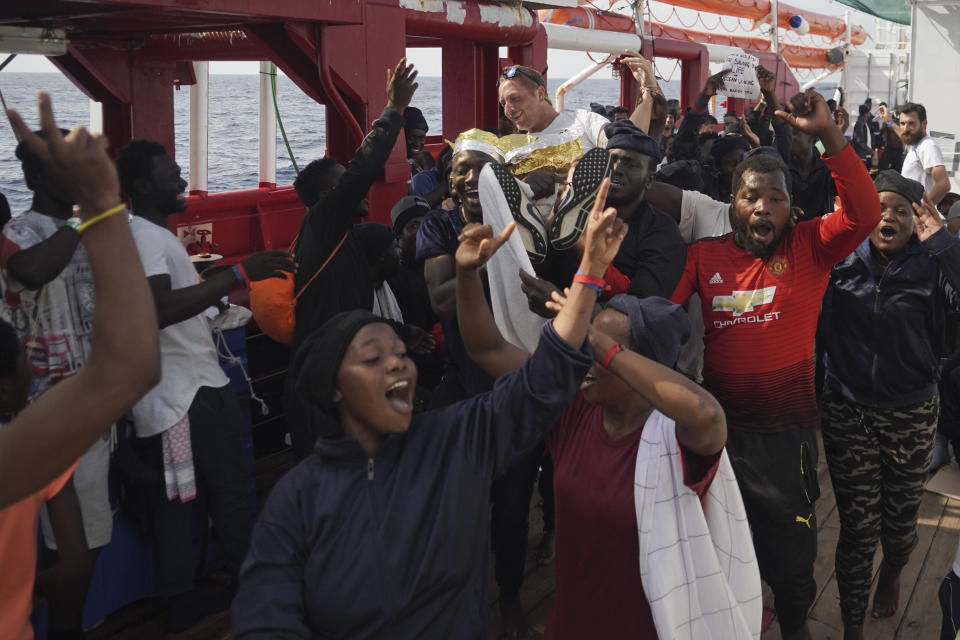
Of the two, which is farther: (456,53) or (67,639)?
(456,53)

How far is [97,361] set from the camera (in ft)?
4.66

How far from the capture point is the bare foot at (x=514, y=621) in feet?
12.0

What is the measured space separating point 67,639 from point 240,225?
5411mm

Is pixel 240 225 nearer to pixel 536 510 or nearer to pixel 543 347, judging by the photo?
pixel 536 510

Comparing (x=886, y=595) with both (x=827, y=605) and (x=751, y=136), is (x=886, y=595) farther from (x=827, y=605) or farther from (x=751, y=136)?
(x=751, y=136)

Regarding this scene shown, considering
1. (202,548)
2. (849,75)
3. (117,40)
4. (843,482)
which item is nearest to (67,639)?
(202,548)

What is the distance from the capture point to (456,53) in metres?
7.77

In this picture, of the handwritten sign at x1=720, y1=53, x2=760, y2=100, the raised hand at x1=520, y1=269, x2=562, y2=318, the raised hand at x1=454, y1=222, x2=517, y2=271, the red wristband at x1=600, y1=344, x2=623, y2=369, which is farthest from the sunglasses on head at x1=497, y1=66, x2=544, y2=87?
the handwritten sign at x1=720, y1=53, x2=760, y2=100

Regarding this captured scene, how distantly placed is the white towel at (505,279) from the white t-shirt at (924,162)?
539 centimetres

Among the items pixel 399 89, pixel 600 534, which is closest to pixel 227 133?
pixel 399 89

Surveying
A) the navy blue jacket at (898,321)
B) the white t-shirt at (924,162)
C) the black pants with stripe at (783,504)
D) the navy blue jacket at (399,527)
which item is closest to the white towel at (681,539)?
the navy blue jacket at (399,527)

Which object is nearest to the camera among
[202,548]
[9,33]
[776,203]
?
[776,203]

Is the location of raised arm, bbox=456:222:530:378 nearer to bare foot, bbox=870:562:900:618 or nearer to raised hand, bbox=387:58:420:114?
raised hand, bbox=387:58:420:114

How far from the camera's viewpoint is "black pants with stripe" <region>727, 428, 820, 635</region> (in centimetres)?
317
